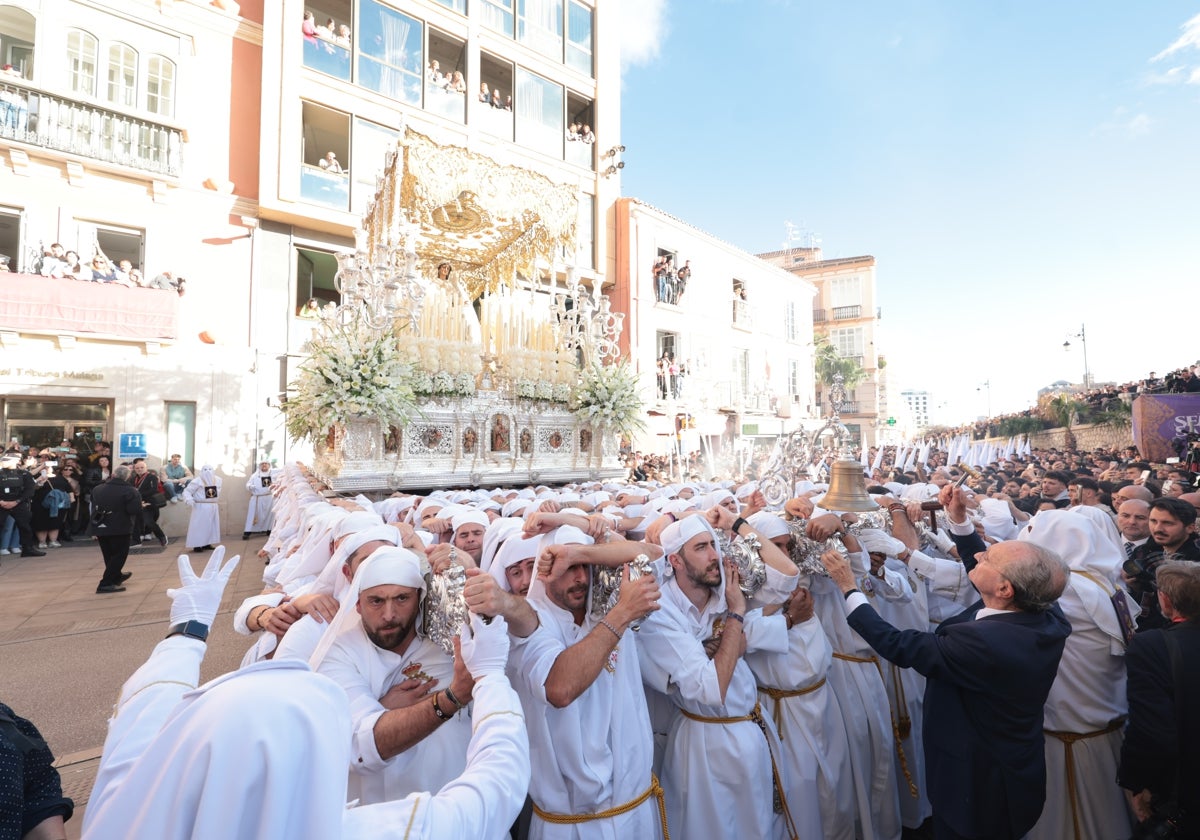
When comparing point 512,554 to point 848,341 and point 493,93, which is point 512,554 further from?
point 848,341

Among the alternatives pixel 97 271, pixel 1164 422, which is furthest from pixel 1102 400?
pixel 97 271

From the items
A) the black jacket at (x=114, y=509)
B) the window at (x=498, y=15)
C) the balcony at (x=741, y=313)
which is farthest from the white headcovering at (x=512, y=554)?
Result: the balcony at (x=741, y=313)

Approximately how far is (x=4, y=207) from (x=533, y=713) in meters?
16.4

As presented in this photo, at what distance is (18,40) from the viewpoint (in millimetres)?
12680

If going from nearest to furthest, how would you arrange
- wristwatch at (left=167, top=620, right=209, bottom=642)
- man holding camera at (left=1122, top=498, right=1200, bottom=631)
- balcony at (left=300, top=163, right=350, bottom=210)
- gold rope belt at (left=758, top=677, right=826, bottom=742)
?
wristwatch at (left=167, top=620, right=209, bottom=642) < gold rope belt at (left=758, top=677, right=826, bottom=742) < man holding camera at (left=1122, top=498, right=1200, bottom=631) < balcony at (left=300, top=163, right=350, bottom=210)

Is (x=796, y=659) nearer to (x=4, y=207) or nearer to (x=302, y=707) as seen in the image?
(x=302, y=707)

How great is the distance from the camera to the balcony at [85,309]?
11.6 meters

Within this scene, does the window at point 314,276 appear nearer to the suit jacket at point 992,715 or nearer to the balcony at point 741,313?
the suit jacket at point 992,715

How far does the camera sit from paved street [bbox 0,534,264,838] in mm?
4215

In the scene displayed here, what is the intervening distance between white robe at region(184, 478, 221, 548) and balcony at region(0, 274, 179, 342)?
366 cm

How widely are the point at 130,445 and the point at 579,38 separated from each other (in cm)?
1813

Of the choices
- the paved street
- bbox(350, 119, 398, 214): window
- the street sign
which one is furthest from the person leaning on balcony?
the paved street

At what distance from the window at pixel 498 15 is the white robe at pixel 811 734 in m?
20.0

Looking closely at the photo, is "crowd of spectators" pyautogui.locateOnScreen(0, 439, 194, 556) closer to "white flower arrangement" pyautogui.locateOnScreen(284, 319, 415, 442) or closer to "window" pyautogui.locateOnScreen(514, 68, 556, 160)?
"white flower arrangement" pyautogui.locateOnScreen(284, 319, 415, 442)
